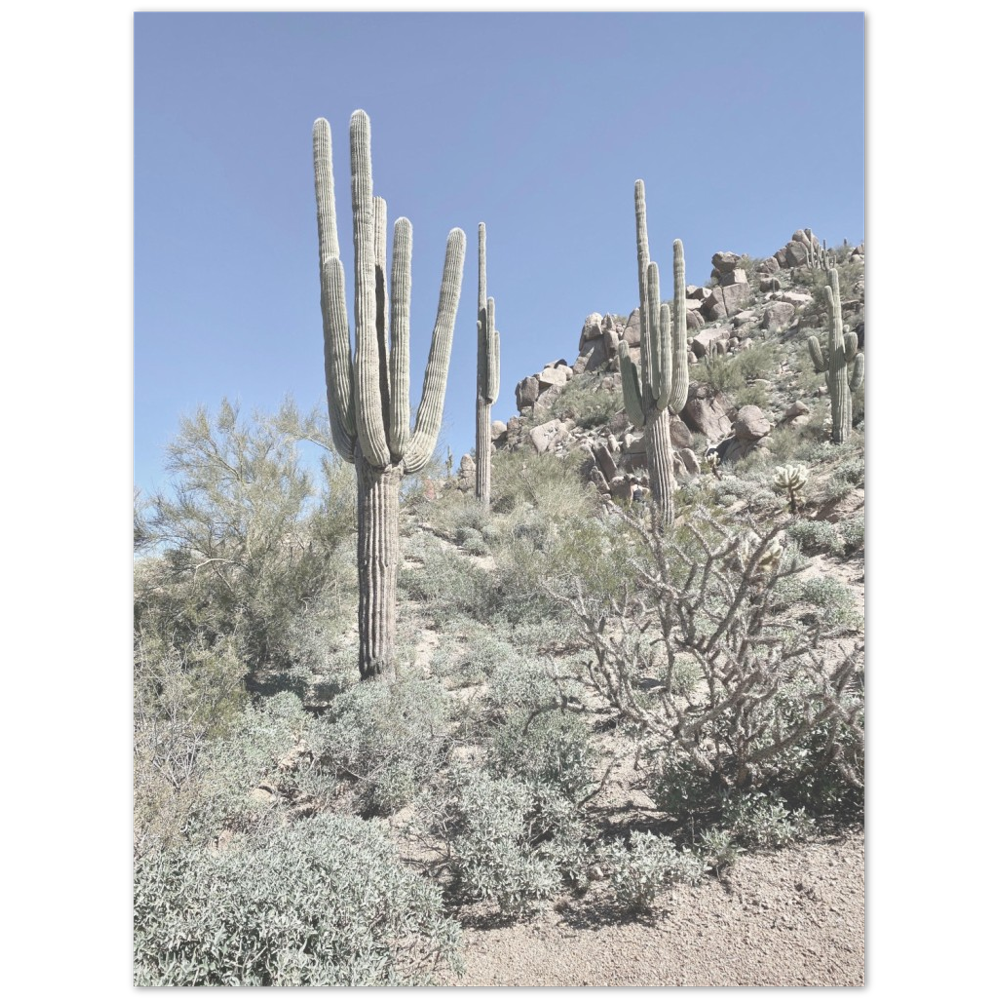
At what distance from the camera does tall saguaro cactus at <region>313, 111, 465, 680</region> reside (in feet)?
18.6

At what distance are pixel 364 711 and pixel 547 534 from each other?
5772 mm

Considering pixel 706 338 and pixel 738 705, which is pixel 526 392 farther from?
pixel 738 705

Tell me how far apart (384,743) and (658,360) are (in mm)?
7648

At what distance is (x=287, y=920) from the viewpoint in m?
2.32

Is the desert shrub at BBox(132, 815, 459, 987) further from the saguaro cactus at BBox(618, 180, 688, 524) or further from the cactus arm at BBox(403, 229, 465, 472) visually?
the saguaro cactus at BBox(618, 180, 688, 524)

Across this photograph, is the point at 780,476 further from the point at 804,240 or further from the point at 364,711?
the point at 804,240

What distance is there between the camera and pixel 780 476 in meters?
9.41

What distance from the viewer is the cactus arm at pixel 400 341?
583 centimetres

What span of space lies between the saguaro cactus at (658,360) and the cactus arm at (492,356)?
3539 millimetres

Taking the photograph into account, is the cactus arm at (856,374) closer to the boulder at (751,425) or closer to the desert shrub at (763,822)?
the boulder at (751,425)

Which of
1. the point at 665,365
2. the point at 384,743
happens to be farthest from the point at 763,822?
the point at 665,365

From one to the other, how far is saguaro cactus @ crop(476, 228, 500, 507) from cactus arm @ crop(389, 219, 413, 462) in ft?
22.7

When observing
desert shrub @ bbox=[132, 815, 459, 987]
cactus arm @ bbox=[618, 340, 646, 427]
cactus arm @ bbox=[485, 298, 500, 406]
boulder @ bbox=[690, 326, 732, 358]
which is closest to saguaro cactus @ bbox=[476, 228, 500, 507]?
cactus arm @ bbox=[485, 298, 500, 406]
